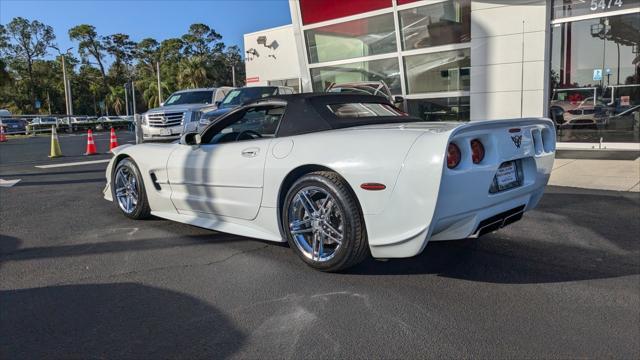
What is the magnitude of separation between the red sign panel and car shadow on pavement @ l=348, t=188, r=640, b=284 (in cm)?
1096

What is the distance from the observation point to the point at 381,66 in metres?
15.7

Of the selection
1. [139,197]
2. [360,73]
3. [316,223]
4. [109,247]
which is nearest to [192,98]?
[360,73]

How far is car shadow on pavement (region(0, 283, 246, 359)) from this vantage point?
264 cm

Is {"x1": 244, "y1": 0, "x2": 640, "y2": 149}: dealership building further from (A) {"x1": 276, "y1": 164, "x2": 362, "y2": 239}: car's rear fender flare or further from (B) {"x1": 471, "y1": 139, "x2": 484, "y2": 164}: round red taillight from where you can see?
(A) {"x1": 276, "y1": 164, "x2": 362, "y2": 239}: car's rear fender flare

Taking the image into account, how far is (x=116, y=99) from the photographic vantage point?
71.2 meters

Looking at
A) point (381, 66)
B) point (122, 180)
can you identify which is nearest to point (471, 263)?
point (122, 180)

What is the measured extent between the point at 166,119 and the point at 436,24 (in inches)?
310

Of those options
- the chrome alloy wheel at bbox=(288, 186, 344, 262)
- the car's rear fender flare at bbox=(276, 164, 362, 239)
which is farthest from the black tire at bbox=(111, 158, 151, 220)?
the chrome alloy wheel at bbox=(288, 186, 344, 262)

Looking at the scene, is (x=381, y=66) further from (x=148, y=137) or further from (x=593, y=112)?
(x=148, y=137)

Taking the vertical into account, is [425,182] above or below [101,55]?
below

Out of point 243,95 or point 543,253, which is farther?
point 243,95

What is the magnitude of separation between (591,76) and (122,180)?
1118cm

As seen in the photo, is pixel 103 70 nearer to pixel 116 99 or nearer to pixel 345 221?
pixel 116 99

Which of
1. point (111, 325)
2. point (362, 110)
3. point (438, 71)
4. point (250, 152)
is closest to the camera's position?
point (111, 325)
